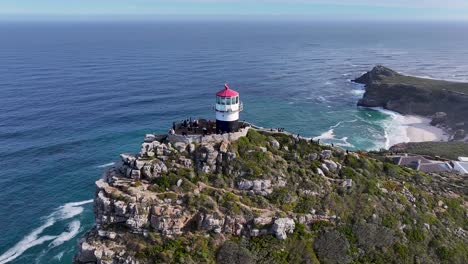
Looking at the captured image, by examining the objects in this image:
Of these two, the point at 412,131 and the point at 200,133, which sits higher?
the point at 200,133

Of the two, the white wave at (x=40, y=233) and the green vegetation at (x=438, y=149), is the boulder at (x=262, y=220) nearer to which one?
the white wave at (x=40, y=233)

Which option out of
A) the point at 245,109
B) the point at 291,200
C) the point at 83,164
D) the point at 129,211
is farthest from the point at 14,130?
the point at 291,200

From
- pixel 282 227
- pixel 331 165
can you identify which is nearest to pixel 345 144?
pixel 331 165

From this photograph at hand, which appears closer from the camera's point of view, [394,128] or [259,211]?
[259,211]

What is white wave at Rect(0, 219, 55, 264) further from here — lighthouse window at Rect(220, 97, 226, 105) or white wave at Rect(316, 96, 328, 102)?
white wave at Rect(316, 96, 328, 102)

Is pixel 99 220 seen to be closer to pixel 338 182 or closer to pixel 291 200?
pixel 291 200

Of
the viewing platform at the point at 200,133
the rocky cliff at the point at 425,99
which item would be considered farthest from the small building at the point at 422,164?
the rocky cliff at the point at 425,99

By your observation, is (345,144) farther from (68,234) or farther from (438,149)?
(68,234)
